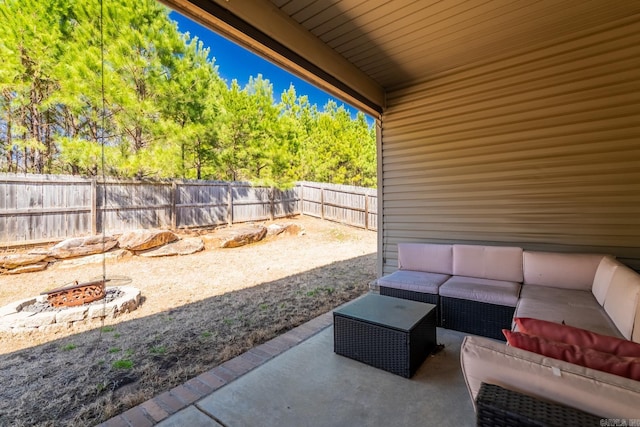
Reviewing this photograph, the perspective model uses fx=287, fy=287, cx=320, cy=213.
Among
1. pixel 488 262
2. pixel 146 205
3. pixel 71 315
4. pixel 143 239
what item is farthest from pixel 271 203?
pixel 488 262

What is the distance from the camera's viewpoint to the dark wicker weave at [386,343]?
6.61ft

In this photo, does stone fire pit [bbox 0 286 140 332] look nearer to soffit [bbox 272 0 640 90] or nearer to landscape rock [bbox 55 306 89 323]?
landscape rock [bbox 55 306 89 323]

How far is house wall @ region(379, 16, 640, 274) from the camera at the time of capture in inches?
105

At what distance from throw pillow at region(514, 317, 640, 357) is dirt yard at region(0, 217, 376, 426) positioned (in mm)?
2131

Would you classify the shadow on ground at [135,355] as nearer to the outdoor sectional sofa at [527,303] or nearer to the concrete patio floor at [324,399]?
the concrete patio floor at [324,399]

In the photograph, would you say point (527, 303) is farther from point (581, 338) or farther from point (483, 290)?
point (581, 338)

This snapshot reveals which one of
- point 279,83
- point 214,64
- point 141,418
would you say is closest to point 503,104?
point 141,418

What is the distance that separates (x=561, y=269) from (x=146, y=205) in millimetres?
7627

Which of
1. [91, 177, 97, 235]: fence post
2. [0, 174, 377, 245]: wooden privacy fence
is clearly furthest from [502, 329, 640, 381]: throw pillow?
[91, 177, 97, 235]: fence post

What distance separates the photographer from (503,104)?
3.21 meters

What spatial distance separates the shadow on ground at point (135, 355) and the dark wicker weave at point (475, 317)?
4.40 feet

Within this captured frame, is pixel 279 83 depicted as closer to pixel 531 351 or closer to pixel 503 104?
pixel 503 104

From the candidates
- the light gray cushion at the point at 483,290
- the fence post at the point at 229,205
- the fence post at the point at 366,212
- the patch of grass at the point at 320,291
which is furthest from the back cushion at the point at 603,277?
the fence post at the point at 229,205

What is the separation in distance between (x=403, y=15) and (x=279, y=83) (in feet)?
29.1
